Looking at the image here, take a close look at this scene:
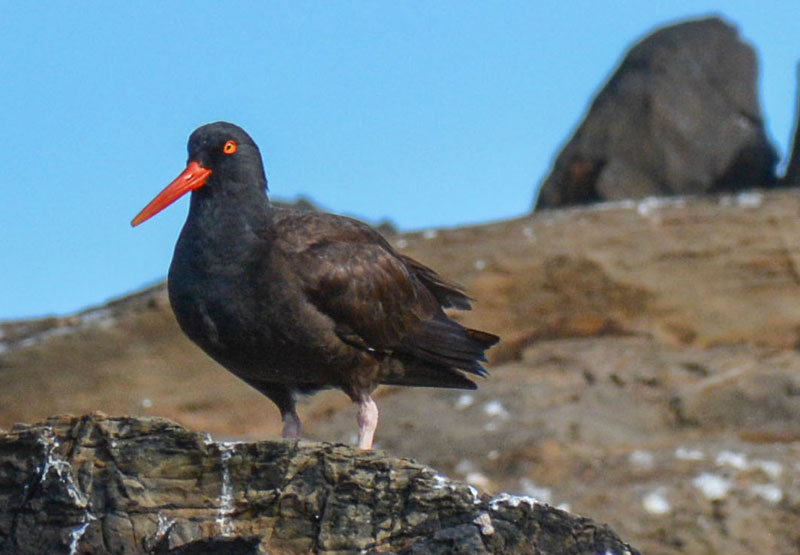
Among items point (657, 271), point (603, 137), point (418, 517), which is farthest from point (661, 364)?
point (418, 517)

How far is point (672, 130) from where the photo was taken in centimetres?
1659

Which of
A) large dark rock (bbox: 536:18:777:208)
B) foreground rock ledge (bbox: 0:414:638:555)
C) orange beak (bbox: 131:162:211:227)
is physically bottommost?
large dark rock (bbox: 536:18:777:208)

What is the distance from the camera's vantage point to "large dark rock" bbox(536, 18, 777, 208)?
16.3 meters

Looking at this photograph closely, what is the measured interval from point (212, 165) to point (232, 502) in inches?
98.0

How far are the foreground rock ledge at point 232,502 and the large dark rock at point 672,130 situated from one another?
10.8 m

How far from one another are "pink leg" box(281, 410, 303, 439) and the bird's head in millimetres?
1287

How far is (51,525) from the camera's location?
5.39 metres

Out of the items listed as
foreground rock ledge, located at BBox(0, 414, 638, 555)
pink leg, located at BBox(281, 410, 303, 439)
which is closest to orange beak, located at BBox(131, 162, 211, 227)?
pink leg, located at BBox(281, 410, 303, 439)

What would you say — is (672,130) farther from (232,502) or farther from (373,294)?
(232,502)

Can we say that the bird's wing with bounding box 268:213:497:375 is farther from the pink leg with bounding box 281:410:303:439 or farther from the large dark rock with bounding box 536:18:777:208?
the large dark rock with bounding box 536:18:777:208

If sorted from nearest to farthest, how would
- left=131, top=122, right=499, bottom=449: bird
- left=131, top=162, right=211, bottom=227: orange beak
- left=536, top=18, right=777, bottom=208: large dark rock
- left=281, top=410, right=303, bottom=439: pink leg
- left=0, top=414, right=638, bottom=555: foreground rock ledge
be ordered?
left=0, top=414, right=638, bottom=555: foreground rock ledge → left=131, top=122, right=499, bottom=449: bird → left=131, top=162, right=211, bottom=227: orange beak → left=281, top=410, right=303, bottom=439: pink leg → left=536, top=18, right=777, bottom=208: large dark rock

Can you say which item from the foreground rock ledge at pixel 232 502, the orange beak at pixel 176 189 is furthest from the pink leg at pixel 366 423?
the foreground rock ledge at pixel 232 502

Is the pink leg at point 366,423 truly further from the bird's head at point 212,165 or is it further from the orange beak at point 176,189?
the orange beak at point 176,189

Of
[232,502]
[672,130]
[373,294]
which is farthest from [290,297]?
[672,130]
